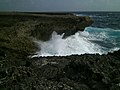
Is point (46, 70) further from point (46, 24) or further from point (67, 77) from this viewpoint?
point (46, 24)

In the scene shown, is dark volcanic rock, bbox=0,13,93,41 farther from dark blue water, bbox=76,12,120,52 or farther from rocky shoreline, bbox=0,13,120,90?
dark blue water, bbox=76,12,120,52

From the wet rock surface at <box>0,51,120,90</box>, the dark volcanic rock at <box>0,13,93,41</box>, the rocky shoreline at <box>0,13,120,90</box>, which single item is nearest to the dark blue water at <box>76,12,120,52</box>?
the dark volcanic rock at <box>0,13,93,41</box>

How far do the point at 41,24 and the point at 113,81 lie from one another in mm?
9563

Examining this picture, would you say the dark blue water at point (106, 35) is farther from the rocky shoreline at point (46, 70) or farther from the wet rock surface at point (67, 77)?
the wet rock surface at point (67, 77)

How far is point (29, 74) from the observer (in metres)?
9.18

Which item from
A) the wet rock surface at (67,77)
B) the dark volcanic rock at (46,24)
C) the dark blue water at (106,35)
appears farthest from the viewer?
the dark blue water at (106,35)

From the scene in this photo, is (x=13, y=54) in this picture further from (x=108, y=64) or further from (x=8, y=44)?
(x=108, y=64)

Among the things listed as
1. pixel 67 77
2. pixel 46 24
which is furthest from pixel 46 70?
pixel 46 24

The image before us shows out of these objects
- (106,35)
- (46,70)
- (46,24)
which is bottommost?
(106,35)

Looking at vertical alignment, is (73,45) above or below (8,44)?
below

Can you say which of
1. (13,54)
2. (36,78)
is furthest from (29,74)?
(13,54)

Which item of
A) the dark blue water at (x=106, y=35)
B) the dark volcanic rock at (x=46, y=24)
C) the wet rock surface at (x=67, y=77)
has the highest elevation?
the dark volcanic rock at (x=46, y=24)

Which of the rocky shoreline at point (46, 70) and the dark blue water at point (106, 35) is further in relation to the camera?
the dark blue water at point (106, 35)

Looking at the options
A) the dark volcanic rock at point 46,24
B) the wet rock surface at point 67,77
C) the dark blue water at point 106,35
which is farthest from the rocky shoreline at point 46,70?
the dark blue water at point 106,35
